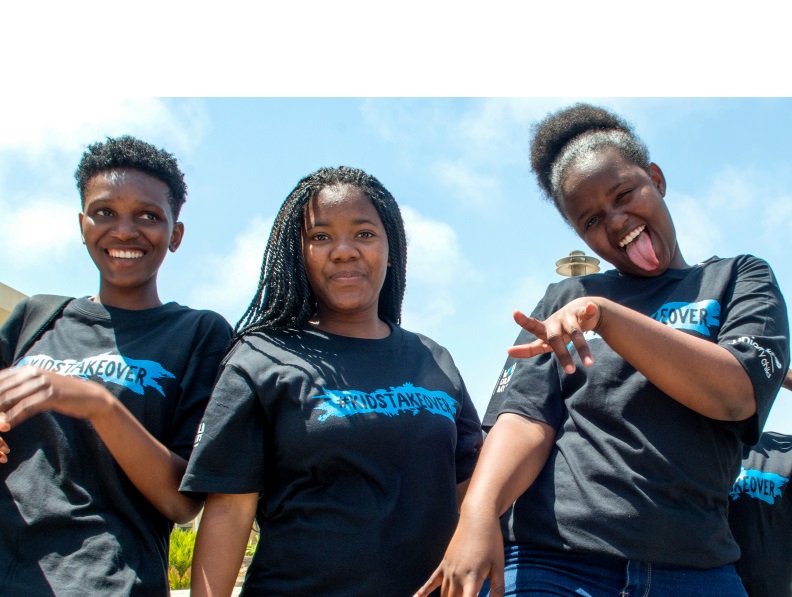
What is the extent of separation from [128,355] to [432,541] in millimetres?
1146

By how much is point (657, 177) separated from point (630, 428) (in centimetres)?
94

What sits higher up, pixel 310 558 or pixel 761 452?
pixel 761 452

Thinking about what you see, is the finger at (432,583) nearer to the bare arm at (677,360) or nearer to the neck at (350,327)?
the bare arm at (677,360)

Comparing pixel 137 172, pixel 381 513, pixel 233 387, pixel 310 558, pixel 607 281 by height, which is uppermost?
pixel 137 172

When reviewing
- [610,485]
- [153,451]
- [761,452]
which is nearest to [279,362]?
[153,451]

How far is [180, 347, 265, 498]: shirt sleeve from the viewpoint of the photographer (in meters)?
2.10

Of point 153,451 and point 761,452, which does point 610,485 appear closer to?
point 153,451

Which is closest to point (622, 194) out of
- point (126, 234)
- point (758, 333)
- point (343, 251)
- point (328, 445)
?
point (758, 333)

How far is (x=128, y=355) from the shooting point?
2.45 metres

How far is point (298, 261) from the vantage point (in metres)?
2.53

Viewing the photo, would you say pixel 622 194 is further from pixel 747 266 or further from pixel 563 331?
pixel 563 331

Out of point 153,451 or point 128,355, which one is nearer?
point 153,451

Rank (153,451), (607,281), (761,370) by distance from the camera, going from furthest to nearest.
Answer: (607,281) < (153,451) < (761,370)

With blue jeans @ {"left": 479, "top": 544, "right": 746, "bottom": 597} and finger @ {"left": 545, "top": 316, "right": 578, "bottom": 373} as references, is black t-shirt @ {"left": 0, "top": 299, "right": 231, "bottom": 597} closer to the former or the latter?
blue jeans @ {"left": 479, "top": 544, "right": 746, "bottom": 597}
